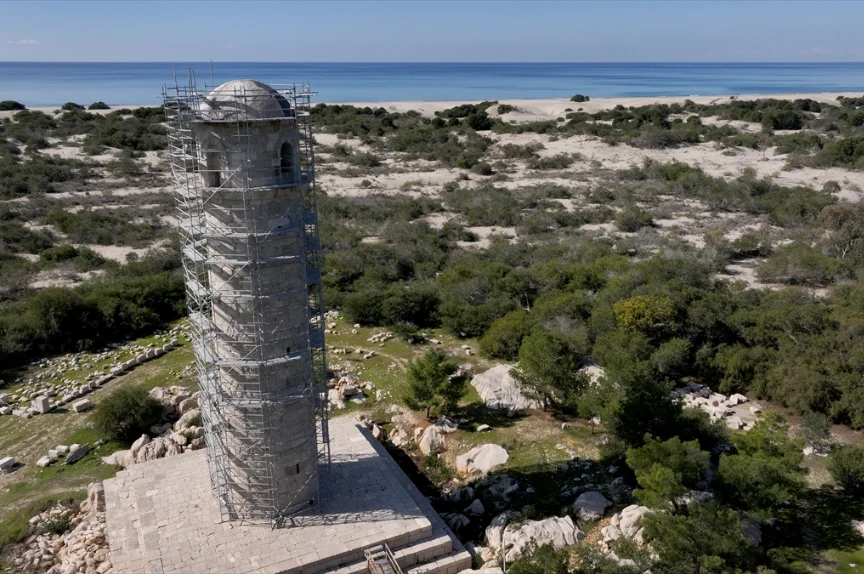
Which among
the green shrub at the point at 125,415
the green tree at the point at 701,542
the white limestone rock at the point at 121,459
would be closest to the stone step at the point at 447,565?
the green tree at the point at 701,542

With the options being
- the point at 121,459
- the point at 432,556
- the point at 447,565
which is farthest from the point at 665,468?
the point at 121,459

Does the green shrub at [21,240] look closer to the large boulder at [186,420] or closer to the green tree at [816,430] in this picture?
the large boulder at [186,420]

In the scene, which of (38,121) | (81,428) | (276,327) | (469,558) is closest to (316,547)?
(469,558)

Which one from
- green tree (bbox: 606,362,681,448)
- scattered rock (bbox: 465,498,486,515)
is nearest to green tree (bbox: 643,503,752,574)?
green tree (bbox: 606,362,681,448)

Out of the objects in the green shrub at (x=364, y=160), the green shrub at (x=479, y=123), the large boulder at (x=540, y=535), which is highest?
the green shrub at (x=479, y=123)

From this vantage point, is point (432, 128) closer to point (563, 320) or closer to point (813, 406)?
point (563, 320)

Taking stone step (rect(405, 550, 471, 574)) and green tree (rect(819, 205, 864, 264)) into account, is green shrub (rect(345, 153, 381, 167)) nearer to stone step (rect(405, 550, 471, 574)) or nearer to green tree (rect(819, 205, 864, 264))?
green tree (rect(819, 205, 864, 264))
